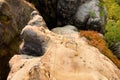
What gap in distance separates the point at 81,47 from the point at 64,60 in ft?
5.04

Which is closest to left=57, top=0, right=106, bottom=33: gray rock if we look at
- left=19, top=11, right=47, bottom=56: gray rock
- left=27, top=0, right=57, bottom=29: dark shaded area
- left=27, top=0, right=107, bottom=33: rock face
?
Answer: left=27, top=0, right=107, bottom=33: rock face

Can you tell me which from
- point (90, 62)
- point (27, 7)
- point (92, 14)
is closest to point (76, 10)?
point (92, 14)

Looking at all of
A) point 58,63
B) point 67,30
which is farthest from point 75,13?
point 58,63

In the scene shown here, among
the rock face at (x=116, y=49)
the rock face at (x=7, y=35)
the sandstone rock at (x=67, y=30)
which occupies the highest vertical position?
the rock face at (x=7, y=35)

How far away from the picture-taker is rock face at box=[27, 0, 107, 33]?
1472 centimetres

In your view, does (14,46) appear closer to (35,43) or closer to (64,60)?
(35,43)

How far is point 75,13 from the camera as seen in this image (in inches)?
593

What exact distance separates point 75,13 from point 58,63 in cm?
776

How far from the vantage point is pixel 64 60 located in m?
7.84

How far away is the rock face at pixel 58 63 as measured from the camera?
684 cm

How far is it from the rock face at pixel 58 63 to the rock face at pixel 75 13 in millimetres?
5598

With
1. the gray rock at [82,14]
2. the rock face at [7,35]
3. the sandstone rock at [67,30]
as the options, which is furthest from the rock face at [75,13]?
the rock face at [7,35]

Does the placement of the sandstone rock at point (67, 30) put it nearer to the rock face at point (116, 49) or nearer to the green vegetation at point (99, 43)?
the green vegetation at point (99, 43)

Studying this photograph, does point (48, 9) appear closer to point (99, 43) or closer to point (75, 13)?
point (75, 13)
